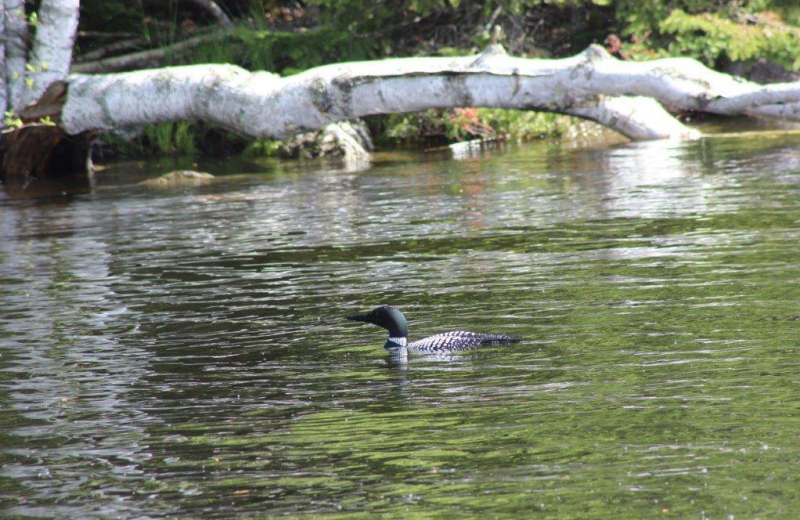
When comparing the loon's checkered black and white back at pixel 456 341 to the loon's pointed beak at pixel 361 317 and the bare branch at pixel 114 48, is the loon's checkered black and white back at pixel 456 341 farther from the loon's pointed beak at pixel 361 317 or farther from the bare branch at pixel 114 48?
the bare branch at pixel 114 48

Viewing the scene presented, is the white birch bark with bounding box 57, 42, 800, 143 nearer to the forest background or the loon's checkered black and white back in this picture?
the forest background

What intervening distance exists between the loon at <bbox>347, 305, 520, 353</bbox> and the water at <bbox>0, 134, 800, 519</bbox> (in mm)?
144

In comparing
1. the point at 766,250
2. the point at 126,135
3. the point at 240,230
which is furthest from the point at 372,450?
the point at 126,135

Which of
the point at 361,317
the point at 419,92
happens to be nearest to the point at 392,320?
the point at 361,317

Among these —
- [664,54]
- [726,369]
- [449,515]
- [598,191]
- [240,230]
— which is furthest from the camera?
[664,54]

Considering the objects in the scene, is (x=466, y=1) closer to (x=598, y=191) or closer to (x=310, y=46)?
(x=310, y=46)

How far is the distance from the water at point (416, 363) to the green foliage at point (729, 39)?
8.47m

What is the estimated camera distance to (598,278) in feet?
32.6

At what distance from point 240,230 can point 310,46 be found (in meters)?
10.9

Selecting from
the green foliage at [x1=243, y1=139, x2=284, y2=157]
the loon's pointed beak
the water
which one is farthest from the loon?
the green foliage at [x1=243, y1=139, x2=284, y2=157]

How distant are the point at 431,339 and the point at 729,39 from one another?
55.3 feet

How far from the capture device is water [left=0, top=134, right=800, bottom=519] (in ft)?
18.0

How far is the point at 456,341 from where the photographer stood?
311 inches

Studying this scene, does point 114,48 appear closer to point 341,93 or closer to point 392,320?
point 341,93
